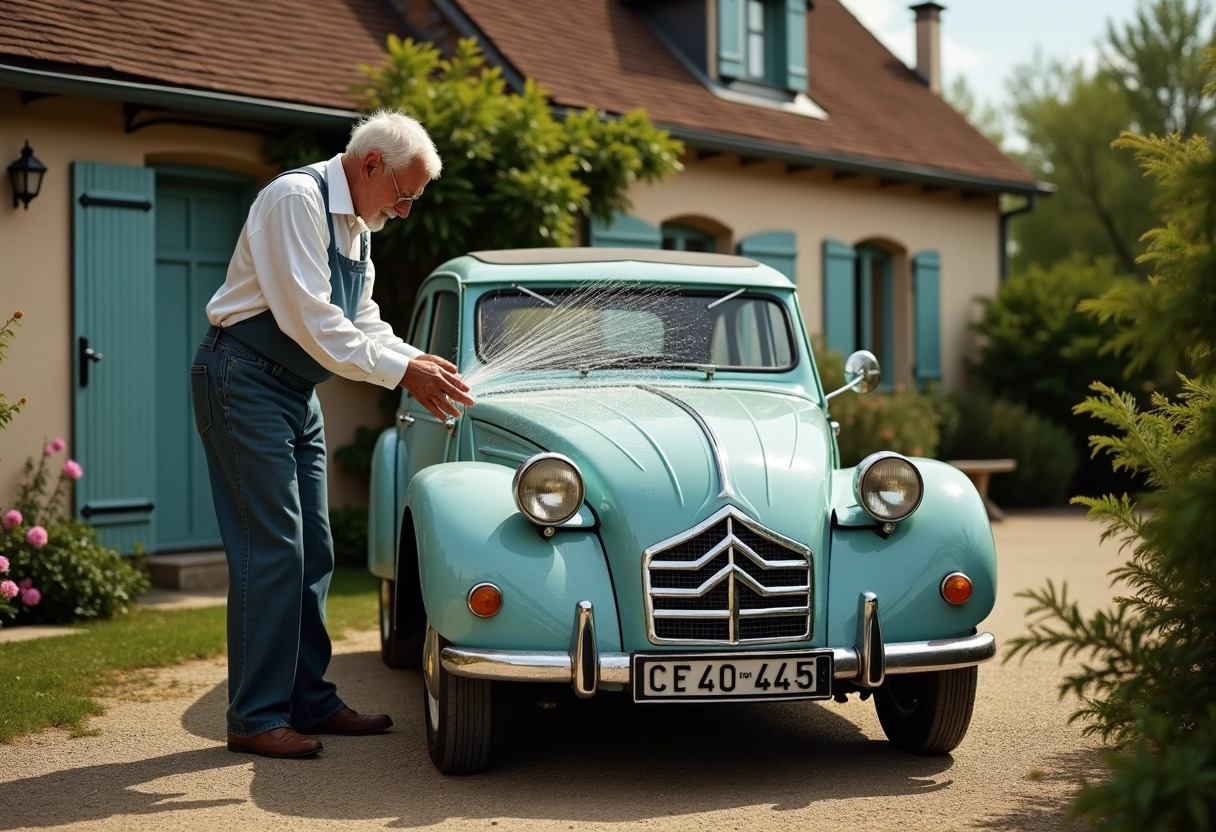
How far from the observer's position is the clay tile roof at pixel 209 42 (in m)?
8.97

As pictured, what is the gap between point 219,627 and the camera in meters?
7.41

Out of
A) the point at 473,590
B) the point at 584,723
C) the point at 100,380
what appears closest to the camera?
the point at 473,590

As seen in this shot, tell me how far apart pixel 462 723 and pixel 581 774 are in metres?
0.45

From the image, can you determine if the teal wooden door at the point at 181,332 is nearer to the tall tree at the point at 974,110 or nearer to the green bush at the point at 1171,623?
the green bush at the point at 1171,623

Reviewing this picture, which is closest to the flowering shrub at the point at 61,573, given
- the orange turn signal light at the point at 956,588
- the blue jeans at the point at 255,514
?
the blue jeans at the point at 255,514

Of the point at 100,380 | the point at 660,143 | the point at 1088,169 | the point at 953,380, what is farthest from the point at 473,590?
the point at 1088,169

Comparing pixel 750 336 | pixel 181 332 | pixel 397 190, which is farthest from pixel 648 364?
pixel 181 332

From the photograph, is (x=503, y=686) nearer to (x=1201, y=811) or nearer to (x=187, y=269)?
(x=1201, y=811)

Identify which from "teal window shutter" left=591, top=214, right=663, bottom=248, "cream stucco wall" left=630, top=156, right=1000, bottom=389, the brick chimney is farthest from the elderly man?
the brick chimney

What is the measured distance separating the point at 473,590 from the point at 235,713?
3.70ft

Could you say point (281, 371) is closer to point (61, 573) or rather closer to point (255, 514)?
point (255, 514)

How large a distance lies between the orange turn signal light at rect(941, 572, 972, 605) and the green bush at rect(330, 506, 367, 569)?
6.42 metres

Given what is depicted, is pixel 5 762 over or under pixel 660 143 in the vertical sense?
under

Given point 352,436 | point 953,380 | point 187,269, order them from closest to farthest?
point 187,269 → point 352,436 → point 953,380
